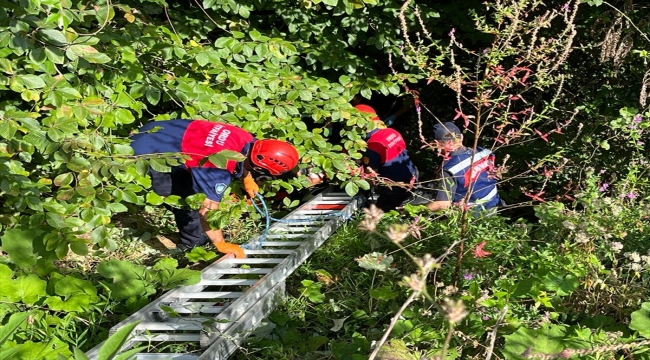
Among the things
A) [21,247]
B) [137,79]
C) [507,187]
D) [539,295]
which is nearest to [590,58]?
[507,187]

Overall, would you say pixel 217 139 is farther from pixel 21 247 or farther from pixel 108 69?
pixel 21 247

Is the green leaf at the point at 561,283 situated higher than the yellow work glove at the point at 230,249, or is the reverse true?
the green leaf at the point at 561,283

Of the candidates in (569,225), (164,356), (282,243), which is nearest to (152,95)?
(282,243)

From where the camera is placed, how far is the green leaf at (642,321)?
235cm

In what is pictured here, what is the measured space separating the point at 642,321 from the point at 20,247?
305 cm

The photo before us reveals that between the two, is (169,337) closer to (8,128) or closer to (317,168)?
(8,128)

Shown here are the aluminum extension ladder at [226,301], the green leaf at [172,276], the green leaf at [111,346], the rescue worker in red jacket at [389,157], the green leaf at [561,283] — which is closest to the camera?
the green leaf at [111,346]

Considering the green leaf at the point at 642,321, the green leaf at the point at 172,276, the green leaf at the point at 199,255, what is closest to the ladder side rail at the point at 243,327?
the green leaf at the point at 172,276

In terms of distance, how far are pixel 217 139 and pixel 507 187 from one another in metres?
3.68

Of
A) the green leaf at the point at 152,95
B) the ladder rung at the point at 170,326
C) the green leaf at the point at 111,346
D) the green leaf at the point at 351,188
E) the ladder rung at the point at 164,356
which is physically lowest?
the ladder rung at the point at 170,326

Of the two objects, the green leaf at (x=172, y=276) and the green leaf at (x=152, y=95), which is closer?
the green leaf at (x=172, y=276)

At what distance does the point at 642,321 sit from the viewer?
2.38m

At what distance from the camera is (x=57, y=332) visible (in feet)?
9.98

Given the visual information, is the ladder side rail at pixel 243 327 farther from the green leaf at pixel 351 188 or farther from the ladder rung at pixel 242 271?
the green leaf at pixel 351 188
